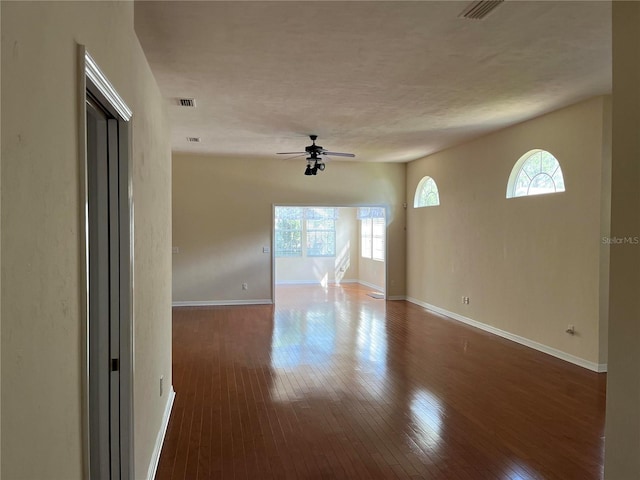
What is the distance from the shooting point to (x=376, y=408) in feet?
12.2

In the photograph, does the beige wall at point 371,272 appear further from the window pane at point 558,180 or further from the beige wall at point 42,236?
the beige wall at point 42,236

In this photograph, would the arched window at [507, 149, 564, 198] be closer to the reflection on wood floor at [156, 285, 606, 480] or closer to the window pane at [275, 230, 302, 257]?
the reflection on wood floor at [156, 285, 606, 480]

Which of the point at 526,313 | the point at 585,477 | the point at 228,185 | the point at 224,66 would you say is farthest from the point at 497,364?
the point at 228,185

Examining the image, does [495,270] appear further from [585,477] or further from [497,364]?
[585,477]

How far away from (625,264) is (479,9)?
1.76m

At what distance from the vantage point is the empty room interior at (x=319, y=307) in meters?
1.08

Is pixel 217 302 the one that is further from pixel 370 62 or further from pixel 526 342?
pixel 370 62

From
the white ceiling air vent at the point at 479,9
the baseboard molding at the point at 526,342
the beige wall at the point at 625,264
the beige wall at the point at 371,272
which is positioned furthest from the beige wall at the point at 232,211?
the beige wall at the point at 625,264

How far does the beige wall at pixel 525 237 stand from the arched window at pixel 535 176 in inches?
3.6

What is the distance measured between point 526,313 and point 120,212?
5.25 m

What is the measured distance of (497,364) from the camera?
4949 millimetres

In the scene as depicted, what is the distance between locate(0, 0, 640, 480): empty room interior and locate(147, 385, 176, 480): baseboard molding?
25 mm

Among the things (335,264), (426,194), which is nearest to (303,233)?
(335,264)

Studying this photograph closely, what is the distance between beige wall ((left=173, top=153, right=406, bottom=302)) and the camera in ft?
27.7
